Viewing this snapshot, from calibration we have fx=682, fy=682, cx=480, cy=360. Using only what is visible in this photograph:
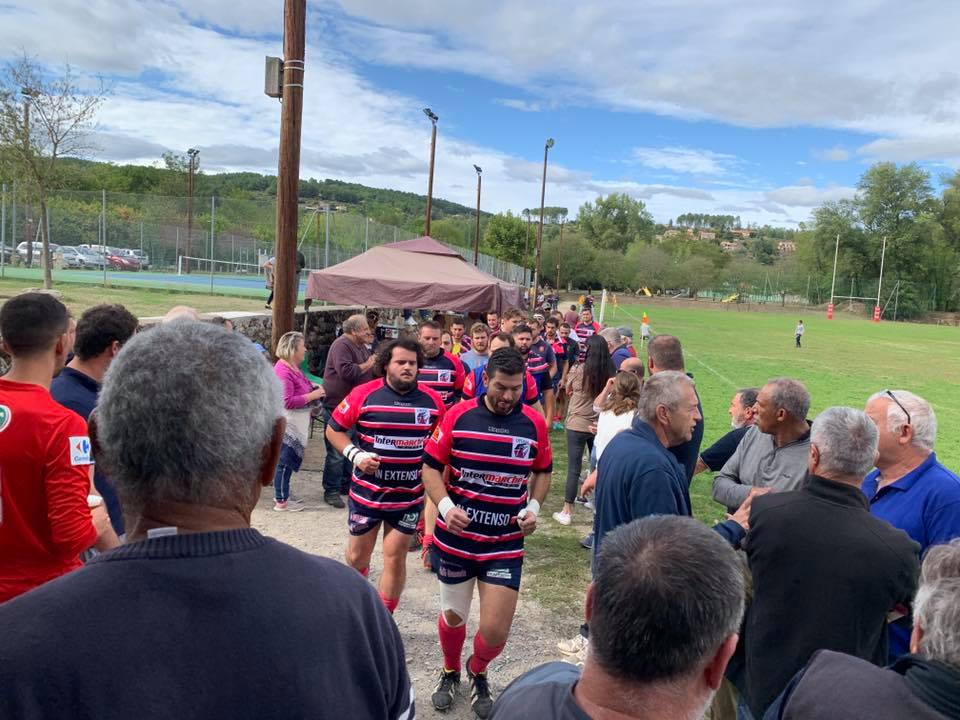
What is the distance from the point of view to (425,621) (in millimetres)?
5070

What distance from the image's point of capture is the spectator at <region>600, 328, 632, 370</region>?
28.9ft

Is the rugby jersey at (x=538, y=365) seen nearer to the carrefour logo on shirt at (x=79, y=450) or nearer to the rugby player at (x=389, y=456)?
the rugby player at (x=389, y=456)

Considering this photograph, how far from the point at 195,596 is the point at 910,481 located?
3250 mm

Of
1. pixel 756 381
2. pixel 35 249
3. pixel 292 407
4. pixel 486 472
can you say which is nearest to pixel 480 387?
pixel 292 407

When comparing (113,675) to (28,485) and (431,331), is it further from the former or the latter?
(431,331)

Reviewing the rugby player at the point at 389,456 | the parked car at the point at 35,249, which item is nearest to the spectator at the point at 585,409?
the rugby player at the point at 389,456

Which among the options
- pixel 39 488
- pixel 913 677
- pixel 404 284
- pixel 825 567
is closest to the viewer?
pixel 913 677

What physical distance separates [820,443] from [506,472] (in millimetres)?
1839

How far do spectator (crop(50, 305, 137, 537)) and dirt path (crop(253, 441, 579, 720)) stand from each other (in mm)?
2210

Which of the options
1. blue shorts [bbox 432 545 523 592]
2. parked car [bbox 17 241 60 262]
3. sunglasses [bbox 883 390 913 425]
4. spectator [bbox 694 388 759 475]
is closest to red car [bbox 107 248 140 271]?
parked car [bbox 17 241 60 262]

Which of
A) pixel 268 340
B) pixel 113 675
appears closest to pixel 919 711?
pixel 113 675

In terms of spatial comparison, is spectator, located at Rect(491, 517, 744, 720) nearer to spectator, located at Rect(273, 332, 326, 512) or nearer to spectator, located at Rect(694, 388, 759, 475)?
spectator, located at Rect(694, 388, 759, 475)

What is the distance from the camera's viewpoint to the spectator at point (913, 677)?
1529 millimetres

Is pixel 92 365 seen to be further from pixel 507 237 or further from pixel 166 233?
pixel 507 237
